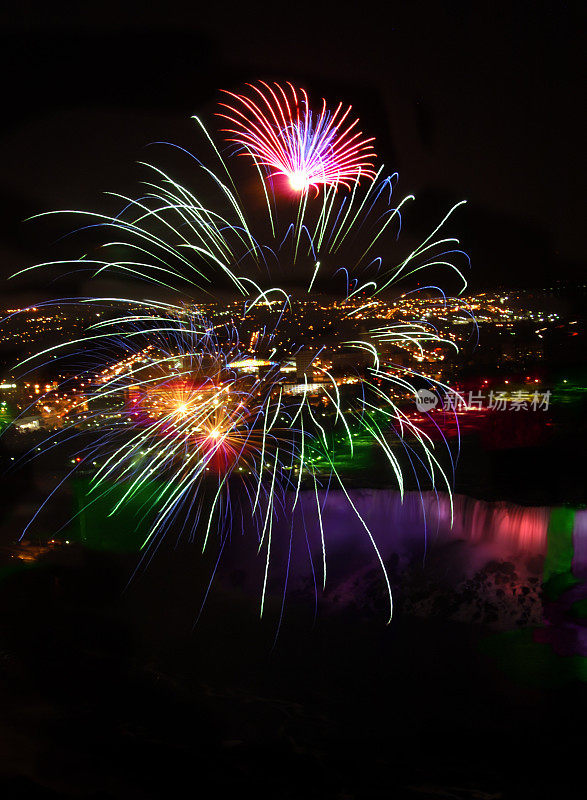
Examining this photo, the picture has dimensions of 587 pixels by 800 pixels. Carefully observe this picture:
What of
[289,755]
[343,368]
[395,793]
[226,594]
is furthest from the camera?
[343,368]

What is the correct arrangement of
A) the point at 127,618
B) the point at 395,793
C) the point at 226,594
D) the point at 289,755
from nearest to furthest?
the point at 395,793
the point at 289,755
the point at 127,618
the point at 226,594

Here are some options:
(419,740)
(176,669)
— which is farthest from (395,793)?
(176,669)

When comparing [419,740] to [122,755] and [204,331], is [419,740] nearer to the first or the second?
[122,755]

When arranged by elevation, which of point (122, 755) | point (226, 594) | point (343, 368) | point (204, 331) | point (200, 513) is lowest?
point (122, 755)

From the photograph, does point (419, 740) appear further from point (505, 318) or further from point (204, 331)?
point (505, 318)

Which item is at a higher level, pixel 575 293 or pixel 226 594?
pixel 575 293

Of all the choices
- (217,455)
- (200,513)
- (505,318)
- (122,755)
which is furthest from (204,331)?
(505,318)

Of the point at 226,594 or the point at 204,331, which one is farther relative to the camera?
the point at 226,594
